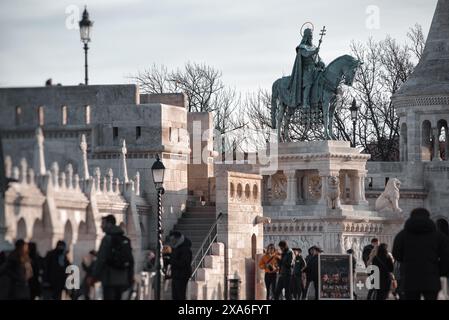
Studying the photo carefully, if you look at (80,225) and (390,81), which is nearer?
(80,225)

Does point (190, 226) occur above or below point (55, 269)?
above

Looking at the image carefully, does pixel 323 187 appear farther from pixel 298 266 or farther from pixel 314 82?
pixel 298 266

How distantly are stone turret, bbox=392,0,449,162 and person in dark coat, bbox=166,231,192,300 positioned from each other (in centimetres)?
3796

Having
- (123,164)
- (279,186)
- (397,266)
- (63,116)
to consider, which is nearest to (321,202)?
(279,186)

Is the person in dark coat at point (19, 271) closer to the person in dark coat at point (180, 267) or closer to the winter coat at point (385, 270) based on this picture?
Result: the person in dark coat at point (180, 267)

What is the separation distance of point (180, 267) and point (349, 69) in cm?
2469

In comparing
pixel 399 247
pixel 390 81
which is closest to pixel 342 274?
pixel 399 247

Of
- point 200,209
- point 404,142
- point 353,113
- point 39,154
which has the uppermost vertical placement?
point 353,113

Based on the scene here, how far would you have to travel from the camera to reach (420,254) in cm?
3102

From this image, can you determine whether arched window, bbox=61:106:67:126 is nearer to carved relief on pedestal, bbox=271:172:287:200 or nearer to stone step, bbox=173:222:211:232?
stone step, bbox=173:222:211:232

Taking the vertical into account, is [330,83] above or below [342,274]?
above
